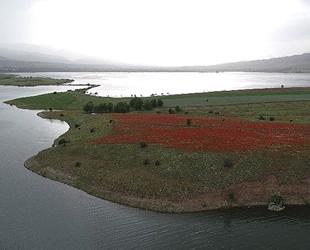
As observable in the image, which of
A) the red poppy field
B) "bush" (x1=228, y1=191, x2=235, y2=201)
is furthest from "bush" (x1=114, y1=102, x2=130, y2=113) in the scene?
"bush" (x1=228, y1=191, x2=235, y2=201)

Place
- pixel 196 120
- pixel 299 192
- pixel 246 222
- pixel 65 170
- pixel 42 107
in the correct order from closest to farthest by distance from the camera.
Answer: pixel 246 222
pixel 299 192
pixel 65 170
pixel 196 120
pixel 42 107

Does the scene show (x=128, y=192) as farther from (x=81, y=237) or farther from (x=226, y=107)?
(x=226, y=107)

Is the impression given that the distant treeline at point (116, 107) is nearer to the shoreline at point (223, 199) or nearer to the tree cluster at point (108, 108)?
the tree cluster at point (108, 108)

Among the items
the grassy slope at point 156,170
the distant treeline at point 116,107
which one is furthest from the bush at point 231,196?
the distant treeline at point 116,107

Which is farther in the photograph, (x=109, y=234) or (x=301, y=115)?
(x=301, y=115)

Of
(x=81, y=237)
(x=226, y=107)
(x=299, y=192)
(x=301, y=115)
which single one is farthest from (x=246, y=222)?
(x=226, y=107)

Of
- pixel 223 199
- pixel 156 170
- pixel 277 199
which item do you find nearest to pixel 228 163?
pixel 223 199
